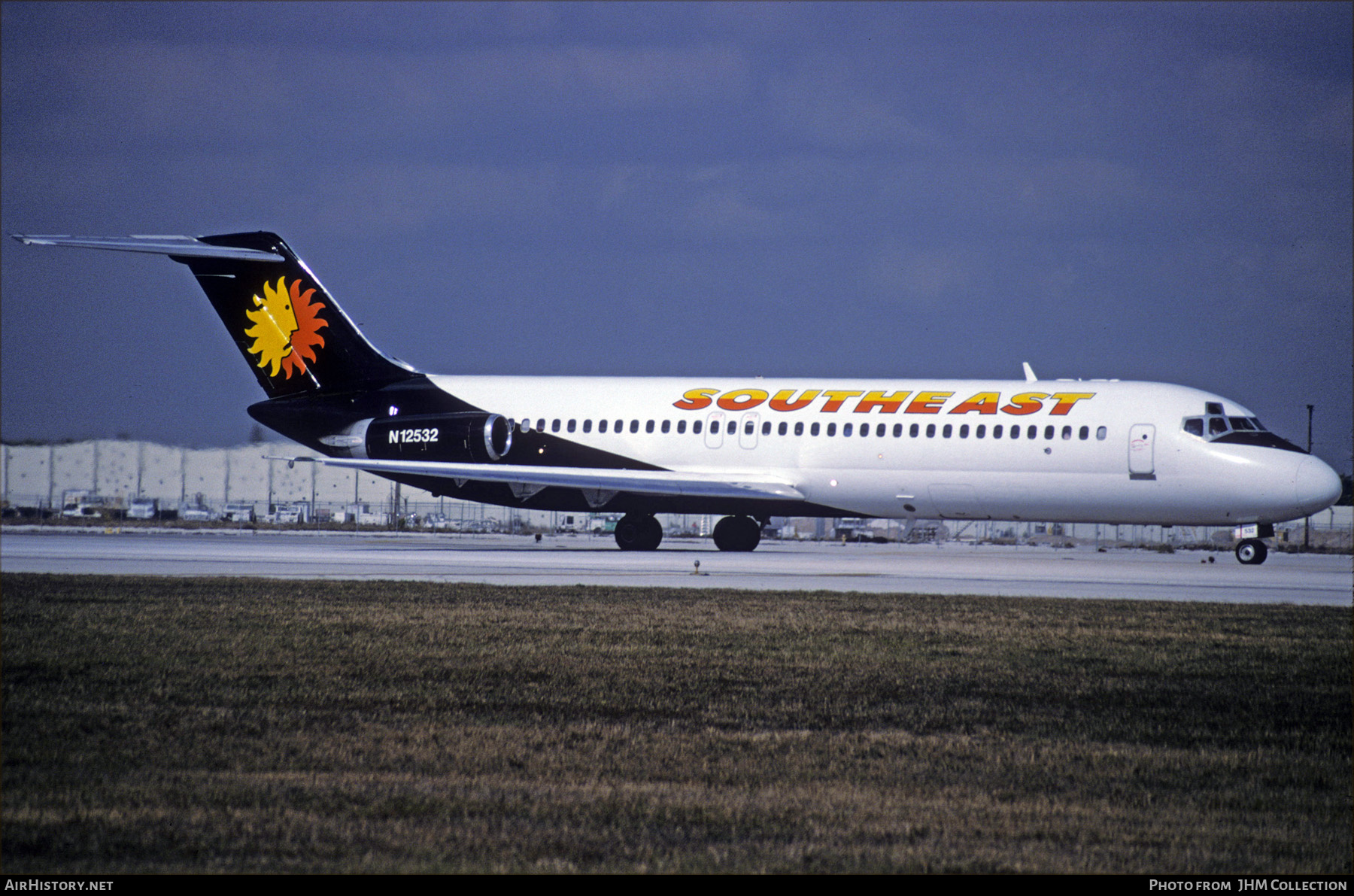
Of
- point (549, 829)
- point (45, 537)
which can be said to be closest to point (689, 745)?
point (549, 829)

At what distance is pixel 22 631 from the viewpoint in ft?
47.8

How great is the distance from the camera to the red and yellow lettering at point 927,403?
107ft

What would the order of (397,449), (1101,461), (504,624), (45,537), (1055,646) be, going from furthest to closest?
(45,537) < (397,449) < (1101,461) < (504,624) < (1055,646)

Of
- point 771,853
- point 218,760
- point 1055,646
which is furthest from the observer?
point 1055,646

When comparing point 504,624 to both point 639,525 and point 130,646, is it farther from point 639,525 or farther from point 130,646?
point 639,525

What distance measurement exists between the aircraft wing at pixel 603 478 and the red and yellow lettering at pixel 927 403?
3537 mm

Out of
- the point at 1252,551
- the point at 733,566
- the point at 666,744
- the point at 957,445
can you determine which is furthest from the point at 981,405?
the point at 666,744

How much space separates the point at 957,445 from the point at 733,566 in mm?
7273

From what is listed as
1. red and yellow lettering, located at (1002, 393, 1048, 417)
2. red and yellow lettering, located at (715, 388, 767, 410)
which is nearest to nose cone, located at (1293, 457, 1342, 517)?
red and yellow lettering, located at (1002, 393, 1048, 417)

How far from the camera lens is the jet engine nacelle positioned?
3531cm

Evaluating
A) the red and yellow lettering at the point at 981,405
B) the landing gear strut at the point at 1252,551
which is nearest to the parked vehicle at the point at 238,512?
the red and yellow lettering at the point at 981,405

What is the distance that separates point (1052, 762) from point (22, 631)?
1111 cm

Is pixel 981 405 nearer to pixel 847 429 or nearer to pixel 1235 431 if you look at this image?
pixel 847 429

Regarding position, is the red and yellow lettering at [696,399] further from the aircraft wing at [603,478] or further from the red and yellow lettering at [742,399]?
the aircraft wing at [603,478]
